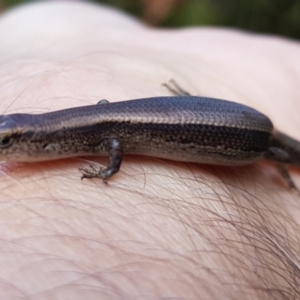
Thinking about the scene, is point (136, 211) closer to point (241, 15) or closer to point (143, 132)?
point (143, 132)

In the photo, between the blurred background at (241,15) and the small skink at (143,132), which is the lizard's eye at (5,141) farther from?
the blurred background at (241,15)

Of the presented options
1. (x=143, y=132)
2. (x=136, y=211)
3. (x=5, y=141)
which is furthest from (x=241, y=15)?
(x=136, y=211)

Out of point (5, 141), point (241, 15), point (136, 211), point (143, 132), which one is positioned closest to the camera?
point (136, 211)

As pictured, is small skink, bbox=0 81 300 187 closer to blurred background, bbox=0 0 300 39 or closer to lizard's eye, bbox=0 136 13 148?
lizard's eye, bbox=0 136 13 148

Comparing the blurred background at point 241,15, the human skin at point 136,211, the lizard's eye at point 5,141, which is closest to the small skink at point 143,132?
the lizard's eye at point 5,141

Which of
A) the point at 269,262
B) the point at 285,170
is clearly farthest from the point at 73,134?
the point at 285,170

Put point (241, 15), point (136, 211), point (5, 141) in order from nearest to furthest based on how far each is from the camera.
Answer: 1. point (136, 211)
2. point (5, 141)
3. point (241, 15)

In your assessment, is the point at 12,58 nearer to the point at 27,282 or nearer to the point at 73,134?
the point at 73,134
